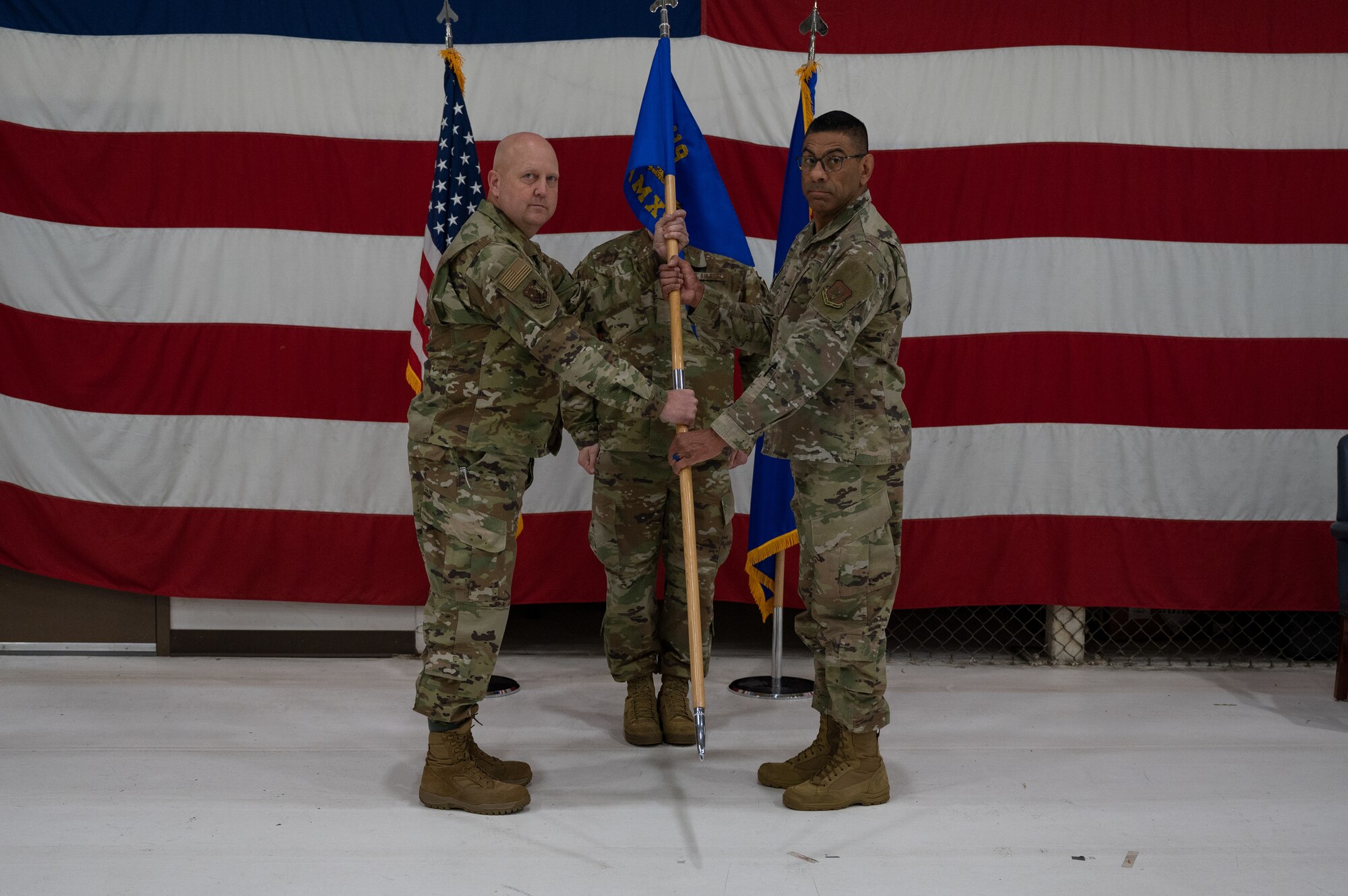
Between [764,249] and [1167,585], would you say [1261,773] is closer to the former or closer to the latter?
[1167,585]

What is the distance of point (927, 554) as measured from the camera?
385 cm

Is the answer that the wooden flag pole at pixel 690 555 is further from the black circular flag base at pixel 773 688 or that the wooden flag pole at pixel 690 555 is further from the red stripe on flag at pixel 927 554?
the red stripe on flag at pixel 927 554

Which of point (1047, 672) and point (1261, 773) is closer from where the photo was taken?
point (1261, 773)

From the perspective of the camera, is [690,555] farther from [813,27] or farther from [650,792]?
[813,27]

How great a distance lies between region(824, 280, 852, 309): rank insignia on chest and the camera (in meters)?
2.45

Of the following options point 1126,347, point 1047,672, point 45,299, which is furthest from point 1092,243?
point 45,299

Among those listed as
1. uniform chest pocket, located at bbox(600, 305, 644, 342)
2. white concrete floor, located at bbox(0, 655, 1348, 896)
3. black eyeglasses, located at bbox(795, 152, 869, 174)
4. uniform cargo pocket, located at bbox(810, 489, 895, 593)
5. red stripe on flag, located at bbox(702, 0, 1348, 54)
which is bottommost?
white concrete floor, located at bbox(0, 655, 1348, 896)

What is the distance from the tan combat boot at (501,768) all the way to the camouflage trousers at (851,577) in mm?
774

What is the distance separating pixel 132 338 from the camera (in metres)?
3.80

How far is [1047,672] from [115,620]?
3.34 meters

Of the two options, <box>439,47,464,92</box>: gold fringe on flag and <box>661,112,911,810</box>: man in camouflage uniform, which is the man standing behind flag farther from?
<box>439,47,464,92</box>: gold fringe on flag

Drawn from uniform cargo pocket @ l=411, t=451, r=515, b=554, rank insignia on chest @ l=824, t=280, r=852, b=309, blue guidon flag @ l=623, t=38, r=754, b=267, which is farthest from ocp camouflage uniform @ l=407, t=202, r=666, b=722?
blue guidon flag @ l=623, t=38, r=754, b=267

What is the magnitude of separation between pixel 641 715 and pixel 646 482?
654 mm

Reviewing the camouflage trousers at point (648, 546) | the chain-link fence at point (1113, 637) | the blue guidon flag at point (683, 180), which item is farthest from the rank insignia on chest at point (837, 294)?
the chain-link fence at point (1113, 637)
